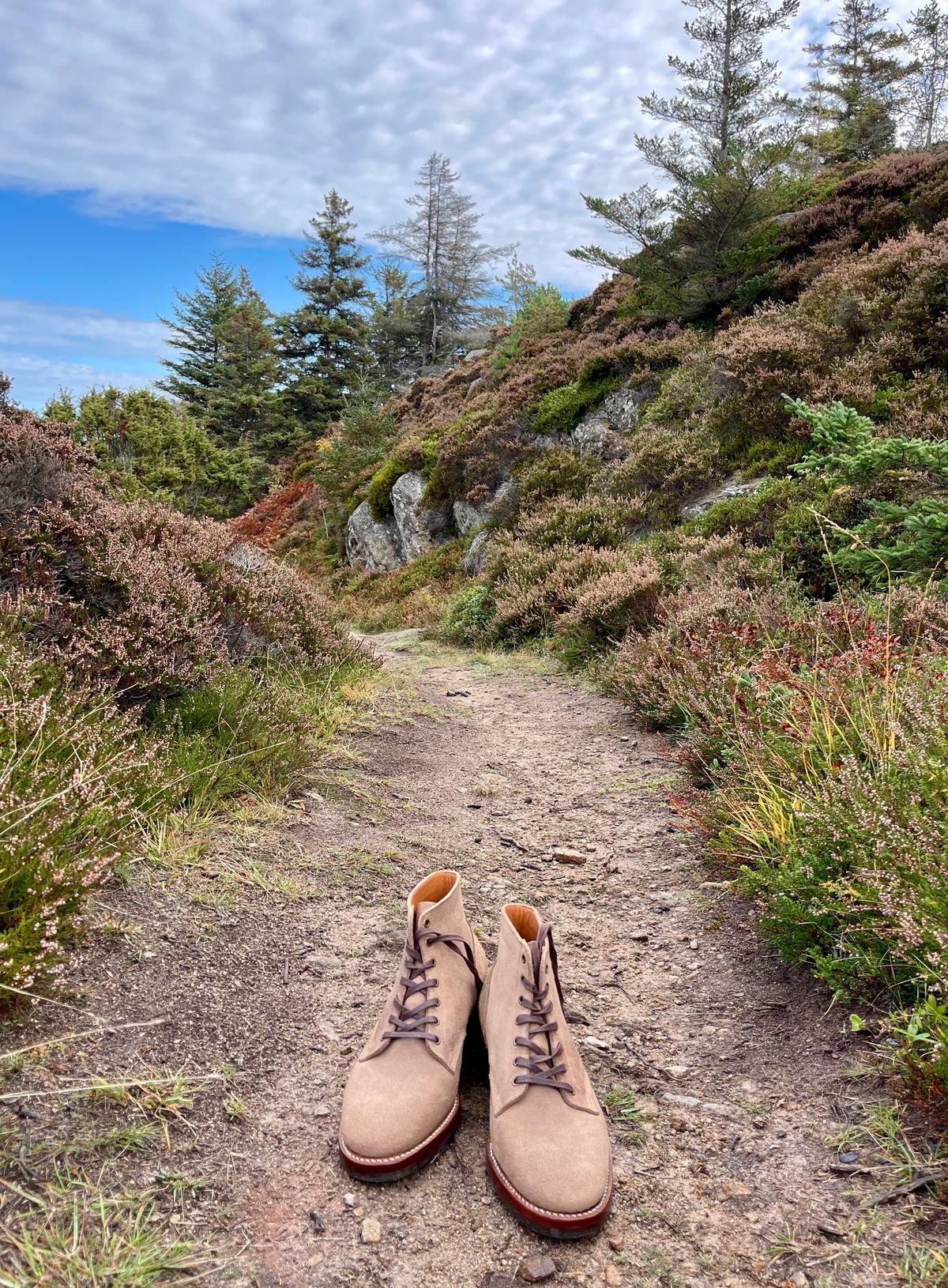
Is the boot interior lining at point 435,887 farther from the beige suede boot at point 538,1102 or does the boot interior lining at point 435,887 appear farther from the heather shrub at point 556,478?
the heather shrub at point 556,478

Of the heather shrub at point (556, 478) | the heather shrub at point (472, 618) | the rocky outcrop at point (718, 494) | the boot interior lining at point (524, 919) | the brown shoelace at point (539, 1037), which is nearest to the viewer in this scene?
the brown shoelace at point (539, 1037)

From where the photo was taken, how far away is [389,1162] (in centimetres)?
173

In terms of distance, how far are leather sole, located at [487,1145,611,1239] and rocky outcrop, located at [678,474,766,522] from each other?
798 centimetres

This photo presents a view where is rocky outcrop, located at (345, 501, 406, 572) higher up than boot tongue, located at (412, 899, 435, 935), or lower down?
higher up

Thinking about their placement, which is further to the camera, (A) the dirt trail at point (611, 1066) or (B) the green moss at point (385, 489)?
(B) the green moss at point (385, 489)

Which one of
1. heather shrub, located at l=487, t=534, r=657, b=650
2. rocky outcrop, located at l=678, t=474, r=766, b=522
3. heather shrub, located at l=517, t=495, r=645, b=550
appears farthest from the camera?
heather shrub, located at l=517, t=495, r=645, b=550

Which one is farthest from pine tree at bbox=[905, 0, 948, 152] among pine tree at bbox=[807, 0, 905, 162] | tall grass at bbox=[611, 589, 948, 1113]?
tall grass at bbox=[611, 589, 948, 1113]

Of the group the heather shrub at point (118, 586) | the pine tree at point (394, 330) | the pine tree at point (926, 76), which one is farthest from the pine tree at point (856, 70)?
the heather shrub at point (118, 586)

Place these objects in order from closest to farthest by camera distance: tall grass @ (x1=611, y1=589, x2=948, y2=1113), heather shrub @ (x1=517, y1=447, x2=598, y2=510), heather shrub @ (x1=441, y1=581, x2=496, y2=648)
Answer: tall grass @ (x1=611, y1=589, x2=948, y2=1113), heather shrub @ (x1=441, y1=581, x2=496, y2=648), heather shrub @ (x1=517, y1=447, x2=598, y2=510)

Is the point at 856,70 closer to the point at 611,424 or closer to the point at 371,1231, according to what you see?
the point at 611,424

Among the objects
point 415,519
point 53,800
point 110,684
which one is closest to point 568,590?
point 110,684

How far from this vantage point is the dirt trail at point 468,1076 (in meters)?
1.57

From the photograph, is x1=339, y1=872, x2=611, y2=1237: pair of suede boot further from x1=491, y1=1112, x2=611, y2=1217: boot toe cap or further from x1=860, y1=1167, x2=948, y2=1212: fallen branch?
x1=860, y1=1167, x2=948, y2=1212: fallen branch

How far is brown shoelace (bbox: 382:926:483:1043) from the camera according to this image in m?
1.98
